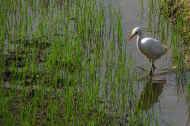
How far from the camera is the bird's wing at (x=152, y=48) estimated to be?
7.15 meters

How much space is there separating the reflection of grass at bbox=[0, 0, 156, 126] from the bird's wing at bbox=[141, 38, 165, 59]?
0.29 metres

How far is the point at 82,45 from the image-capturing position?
735cm

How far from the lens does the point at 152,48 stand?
715 centimetres

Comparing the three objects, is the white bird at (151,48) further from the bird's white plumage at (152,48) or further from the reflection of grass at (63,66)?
the reflection of grass at (63,66)

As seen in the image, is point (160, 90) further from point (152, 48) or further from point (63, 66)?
point (63, 66)

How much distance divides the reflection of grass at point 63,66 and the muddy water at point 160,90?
0.25 meters

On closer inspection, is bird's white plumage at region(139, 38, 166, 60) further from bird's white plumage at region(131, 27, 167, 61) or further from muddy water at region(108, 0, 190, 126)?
muddy water at region(108, 0, 190, 126)

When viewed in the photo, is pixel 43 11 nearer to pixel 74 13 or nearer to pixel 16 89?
pixel 74 13

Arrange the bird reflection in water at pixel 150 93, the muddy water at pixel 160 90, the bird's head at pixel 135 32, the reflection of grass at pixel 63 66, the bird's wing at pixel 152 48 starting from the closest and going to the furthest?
the reflection of grass at pixel 63 66, the muddy water at pixel 160 90, the bird reflection in water at pixel 150 93, the bird's wing at pixel 152 48, the bird's head at pixel 135 32

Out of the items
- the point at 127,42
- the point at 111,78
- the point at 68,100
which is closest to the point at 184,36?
the point at 127,42

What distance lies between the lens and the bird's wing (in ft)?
23.5

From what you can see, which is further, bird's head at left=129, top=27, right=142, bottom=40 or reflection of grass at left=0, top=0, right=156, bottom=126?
bird's head at left=129, top=27, right=142, bottom=40

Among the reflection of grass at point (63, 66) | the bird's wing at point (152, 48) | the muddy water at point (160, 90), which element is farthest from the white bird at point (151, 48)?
the reflection of grass at point (63, 66)

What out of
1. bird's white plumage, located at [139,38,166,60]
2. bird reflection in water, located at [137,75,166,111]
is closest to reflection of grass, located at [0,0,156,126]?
bird reflection in water, located at [137,75,166,111]
